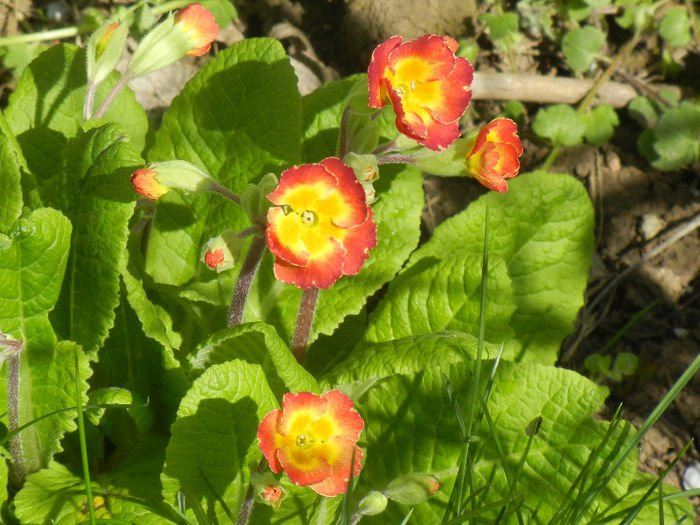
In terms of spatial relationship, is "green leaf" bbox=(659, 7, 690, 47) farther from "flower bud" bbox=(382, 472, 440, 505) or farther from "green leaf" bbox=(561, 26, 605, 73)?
"flower bud" bbox=(382, 472, 440, 505)

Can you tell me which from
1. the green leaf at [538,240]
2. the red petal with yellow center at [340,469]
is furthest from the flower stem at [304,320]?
the green leaf at [538,240]

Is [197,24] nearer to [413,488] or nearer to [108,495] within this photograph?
[108,495]

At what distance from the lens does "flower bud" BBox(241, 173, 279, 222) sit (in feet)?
7.18

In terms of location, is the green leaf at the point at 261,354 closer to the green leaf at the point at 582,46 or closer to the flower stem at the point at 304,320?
the flower stem at the point at 304,320

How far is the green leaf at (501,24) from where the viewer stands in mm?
3930

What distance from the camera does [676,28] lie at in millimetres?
3977

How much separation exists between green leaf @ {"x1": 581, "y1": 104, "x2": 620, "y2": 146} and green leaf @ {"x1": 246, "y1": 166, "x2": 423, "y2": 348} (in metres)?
1.33

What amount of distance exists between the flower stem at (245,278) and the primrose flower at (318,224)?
0.16 m

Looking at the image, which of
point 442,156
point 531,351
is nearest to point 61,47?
point 442,156

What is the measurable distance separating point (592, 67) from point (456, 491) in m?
2.71

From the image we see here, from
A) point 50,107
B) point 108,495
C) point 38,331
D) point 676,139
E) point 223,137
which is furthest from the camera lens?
point 676,139

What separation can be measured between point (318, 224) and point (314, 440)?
0.54m

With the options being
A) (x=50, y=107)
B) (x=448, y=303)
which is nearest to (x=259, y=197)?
(x=448, y=303)

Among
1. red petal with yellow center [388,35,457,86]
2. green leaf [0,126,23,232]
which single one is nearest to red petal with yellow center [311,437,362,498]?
red petal with yellow center [388,35,457,86]
